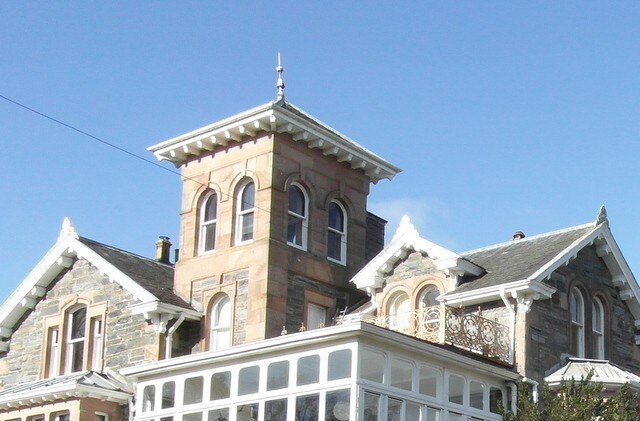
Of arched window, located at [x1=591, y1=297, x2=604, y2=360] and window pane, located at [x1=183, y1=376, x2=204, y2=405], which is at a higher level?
arched window, located at [x1=591, y1=297, x2=604, y2=360]

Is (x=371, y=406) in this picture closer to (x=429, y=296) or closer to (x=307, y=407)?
(x=307, y=407)

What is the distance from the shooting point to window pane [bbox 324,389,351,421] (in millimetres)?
24000

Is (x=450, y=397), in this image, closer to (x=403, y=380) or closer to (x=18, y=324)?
(x=403, y=380)

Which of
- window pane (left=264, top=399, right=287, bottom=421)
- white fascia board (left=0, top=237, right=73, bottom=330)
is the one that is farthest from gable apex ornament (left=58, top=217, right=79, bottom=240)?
window pane (left=264, top=399, right=287, bottom=421)

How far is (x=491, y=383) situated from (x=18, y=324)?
→ 1274 cm

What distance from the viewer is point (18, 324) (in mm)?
33250

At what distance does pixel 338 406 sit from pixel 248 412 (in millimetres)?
2254

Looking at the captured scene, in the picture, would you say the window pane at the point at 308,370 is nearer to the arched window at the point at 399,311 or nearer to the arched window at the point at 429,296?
the arched window at the point at 399,311

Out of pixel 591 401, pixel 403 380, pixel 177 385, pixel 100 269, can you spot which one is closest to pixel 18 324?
pixel 100 269

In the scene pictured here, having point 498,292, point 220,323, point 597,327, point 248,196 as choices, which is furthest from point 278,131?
point 597,327

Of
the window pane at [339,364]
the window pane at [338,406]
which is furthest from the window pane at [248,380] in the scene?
the window pane at [338,406]

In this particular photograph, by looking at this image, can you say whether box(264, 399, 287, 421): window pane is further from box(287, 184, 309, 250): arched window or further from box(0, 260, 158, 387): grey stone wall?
box(287, 184, 309, 250): arched window

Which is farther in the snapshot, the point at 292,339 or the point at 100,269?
the point at 100,269

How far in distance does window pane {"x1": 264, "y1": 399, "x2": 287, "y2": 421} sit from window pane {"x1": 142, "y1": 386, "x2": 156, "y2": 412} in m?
3.54
